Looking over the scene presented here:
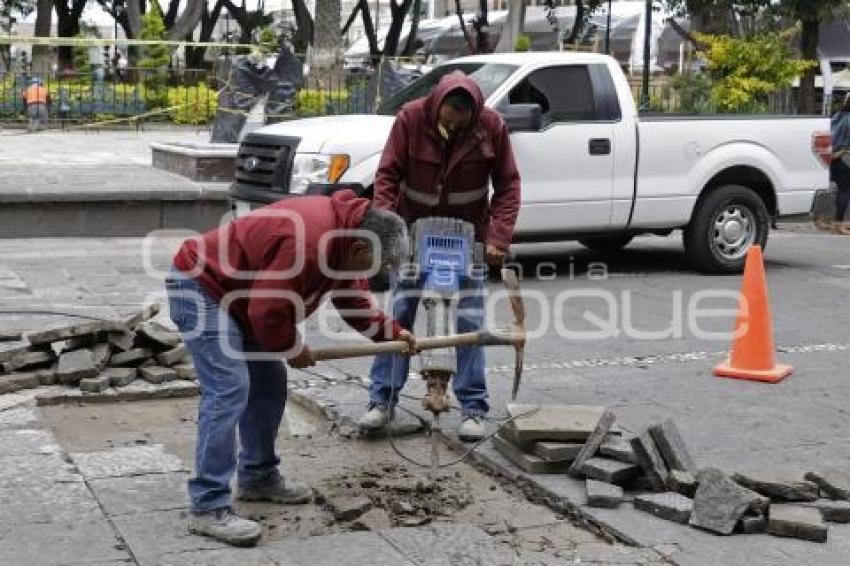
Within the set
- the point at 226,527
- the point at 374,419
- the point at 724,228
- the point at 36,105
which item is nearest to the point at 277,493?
the point at 226,527

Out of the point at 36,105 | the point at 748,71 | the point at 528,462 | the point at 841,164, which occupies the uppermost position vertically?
the point at 748,71

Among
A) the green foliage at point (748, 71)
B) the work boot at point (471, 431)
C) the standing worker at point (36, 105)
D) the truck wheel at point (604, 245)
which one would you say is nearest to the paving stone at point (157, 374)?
the work boot at point (471, 431)

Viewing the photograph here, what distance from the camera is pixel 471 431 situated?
629 centimetres

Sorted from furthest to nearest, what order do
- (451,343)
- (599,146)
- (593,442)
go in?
(599,146) < (593,442) < (451,343)

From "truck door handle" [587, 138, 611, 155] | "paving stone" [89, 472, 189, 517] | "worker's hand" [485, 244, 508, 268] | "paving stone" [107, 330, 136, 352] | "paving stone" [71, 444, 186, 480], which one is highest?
"truck door handle" [587, 138, 611, 155]

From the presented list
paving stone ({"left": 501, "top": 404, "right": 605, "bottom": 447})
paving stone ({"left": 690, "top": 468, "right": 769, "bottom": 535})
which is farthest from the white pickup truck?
paving stone ({"left": 690, "top": 468, "right": 769, "bottom": 535})

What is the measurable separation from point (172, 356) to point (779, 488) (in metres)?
3.73

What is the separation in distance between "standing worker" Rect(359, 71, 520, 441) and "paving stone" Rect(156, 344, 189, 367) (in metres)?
1.54

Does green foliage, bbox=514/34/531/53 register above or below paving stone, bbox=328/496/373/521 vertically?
above

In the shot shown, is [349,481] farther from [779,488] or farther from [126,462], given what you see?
[779,488]

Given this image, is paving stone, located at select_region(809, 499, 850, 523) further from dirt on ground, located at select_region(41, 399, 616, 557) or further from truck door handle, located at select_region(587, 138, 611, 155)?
truck door handle, located at select_region(587, 138, 611, 155)

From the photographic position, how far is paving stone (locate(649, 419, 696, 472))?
219 inches

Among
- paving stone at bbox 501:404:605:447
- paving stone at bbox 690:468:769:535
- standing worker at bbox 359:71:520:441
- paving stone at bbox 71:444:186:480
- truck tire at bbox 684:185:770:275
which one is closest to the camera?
paving stone at bbox 690:468:769:535

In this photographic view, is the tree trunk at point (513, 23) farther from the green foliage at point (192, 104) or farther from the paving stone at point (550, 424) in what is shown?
the paving stone at point (550, 424)
